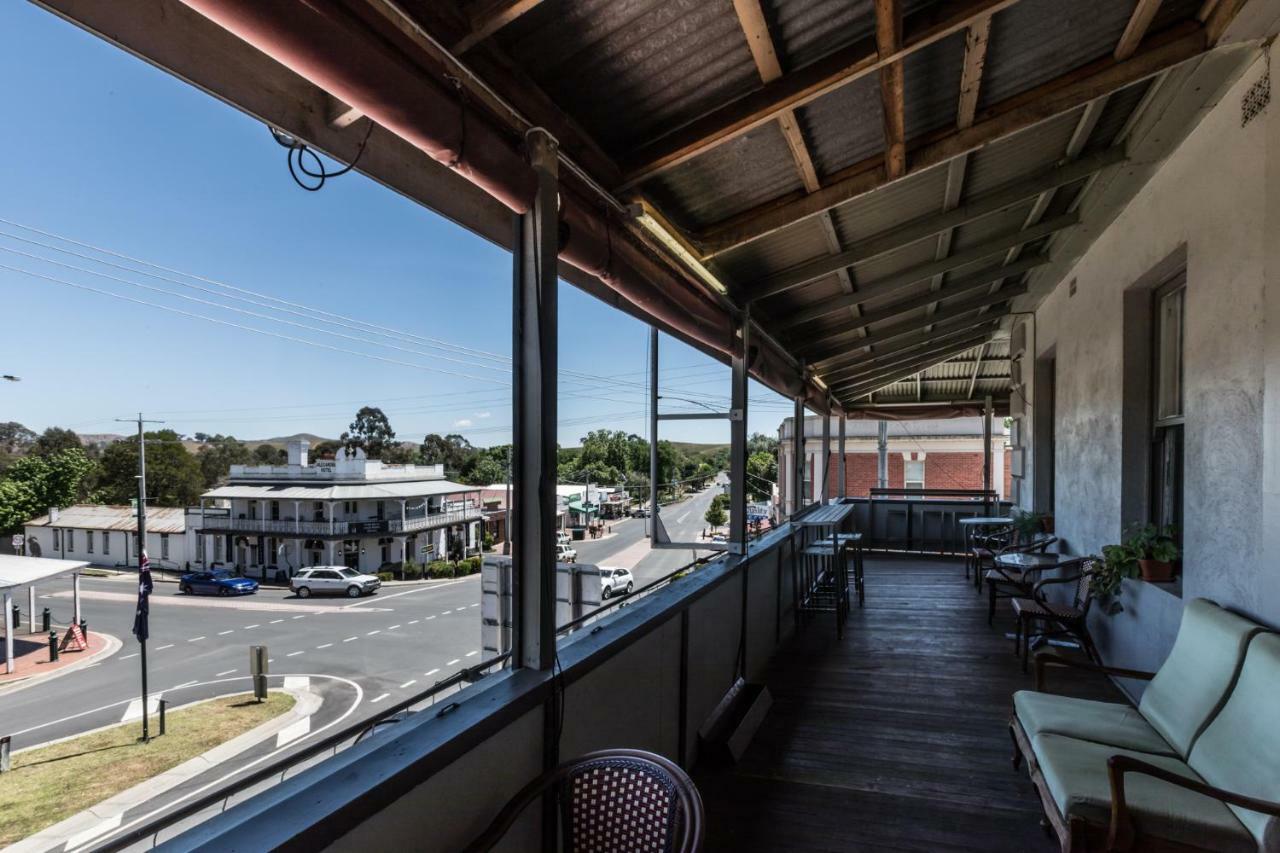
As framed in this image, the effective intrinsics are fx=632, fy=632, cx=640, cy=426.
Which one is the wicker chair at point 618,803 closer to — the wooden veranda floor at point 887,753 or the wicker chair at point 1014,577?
the wooden veranda floor at point 887,753

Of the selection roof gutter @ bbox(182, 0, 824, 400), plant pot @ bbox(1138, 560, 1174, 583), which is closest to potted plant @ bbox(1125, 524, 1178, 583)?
plant pot @ bbox(1138, 560, 1174, 583)

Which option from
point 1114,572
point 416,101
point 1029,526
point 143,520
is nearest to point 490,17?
point 416,101

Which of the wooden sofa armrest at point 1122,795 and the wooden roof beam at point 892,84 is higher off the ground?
the wooden roof beam at point 892,84

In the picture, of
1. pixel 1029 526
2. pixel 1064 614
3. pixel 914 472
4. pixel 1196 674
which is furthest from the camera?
pixel 914 472

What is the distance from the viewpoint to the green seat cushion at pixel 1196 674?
2146mm

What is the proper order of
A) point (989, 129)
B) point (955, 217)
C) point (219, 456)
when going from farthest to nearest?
point (955, 217) < point (989, 129) < point (219, 456)

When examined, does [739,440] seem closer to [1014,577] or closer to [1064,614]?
[1064,614]

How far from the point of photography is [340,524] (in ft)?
7.10

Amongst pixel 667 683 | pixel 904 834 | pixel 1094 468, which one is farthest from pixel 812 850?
pixel 1094 468

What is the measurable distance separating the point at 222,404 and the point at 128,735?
0.90 meters

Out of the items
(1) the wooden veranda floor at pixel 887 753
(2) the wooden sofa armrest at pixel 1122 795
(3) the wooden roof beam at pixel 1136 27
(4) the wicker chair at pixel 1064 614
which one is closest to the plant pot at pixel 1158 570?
(4) the wicker chair at pixel 1064 614

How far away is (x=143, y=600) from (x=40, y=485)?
0.58 m

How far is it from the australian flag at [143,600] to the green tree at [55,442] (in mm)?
398

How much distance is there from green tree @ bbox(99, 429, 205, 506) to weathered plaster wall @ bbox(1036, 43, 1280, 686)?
3.34m
